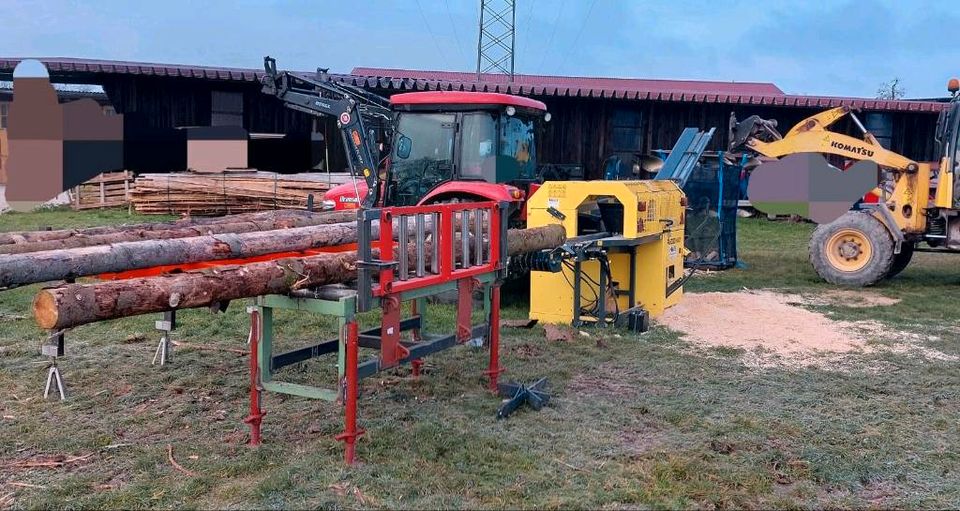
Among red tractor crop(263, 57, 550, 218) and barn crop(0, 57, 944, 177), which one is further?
barn crop(0, 57, 944, 177)

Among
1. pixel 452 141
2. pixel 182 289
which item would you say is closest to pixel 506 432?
pixel 182 289

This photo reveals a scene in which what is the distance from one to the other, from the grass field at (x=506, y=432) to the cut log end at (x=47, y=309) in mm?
1090

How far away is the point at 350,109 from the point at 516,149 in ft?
8.33

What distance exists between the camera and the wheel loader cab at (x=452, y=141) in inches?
382

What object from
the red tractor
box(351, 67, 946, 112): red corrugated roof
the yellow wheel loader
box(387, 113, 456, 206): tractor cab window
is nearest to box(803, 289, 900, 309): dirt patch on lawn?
the yellow wheel loader

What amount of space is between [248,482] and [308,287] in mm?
1093

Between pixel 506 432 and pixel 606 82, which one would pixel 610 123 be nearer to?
pixel 606 82

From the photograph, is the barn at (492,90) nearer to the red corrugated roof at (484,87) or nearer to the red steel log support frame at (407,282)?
the red corrugated roof at (484,87)

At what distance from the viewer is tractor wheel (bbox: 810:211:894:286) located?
37.2 feet

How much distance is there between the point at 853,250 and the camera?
38.3 ft

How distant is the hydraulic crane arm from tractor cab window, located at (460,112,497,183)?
1590 millimetres

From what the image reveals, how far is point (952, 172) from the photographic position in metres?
11.1

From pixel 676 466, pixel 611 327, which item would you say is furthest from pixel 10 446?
pixel 611 327

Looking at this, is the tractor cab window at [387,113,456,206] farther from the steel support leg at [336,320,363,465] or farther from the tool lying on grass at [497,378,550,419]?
the steel support leg at [336,320,363,465]
